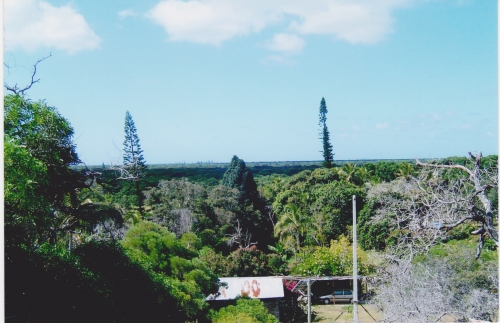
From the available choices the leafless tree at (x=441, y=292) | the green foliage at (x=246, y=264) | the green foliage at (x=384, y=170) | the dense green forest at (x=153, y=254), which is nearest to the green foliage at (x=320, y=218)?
the dense green forest at (x=153, y=254)

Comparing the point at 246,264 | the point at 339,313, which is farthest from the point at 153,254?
the point at 339,313

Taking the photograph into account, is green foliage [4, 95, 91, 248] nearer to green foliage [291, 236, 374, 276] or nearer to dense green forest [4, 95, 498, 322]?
dense green forest [4, 95, 498, 322]

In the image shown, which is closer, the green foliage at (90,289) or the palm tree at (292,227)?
the green foliage at (90,289)

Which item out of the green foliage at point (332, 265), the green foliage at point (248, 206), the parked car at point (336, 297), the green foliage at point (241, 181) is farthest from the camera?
the green foliage at point (241, 181)

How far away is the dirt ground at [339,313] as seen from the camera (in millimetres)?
7900

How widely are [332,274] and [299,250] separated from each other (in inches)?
116

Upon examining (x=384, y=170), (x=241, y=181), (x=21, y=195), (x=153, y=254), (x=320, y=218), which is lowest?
(x=320, y=218)

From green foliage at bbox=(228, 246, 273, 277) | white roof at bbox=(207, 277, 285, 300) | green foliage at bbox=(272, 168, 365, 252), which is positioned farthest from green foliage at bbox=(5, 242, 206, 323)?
green foliage at bbox=(272, 168, 365, 252)

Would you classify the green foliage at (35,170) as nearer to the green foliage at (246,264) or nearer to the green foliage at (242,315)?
the green foliage at (242,315)

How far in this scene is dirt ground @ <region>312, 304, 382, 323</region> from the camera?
7900 millimetres

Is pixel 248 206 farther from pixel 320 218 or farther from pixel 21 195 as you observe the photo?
pixel 21 195

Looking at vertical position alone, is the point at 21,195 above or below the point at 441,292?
above

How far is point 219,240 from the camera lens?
12070 millimetres

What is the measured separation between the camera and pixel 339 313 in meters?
8.76
